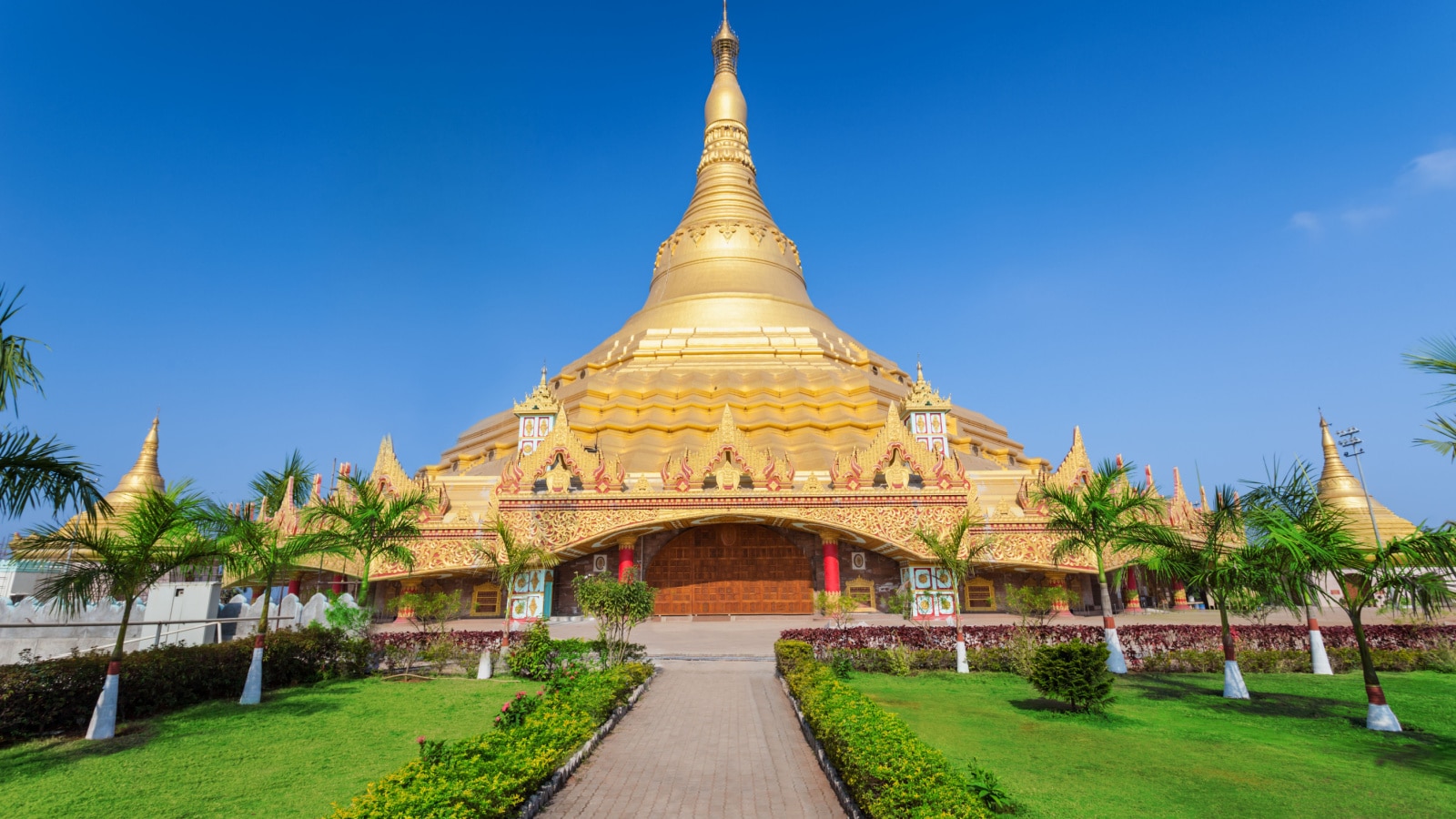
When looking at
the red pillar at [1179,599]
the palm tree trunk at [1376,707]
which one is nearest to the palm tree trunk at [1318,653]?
the palm tree trunk at [1376,707]

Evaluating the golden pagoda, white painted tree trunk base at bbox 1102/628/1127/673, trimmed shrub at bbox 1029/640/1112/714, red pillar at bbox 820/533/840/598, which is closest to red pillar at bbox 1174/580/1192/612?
the golden pagoda

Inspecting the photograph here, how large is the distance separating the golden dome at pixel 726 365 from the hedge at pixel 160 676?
13.6 m

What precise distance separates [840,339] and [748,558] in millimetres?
16160

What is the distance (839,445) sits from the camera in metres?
27.6

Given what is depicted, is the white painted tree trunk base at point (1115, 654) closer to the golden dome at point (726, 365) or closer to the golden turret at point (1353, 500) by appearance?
the golden dome at point (726, 365)

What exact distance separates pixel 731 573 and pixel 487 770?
18.3m

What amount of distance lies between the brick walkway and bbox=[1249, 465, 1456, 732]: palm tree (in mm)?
7106

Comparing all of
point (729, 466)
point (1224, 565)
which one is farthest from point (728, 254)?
point (1224, 565)

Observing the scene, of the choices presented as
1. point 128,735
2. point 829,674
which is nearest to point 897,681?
point 829,674

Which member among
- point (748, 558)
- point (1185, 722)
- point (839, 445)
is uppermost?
point (839, 445)

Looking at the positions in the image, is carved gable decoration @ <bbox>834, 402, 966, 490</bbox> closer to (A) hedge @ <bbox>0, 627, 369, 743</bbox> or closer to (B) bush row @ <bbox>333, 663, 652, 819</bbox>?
(A) hedge @ <bbox>0, 627, 369, 743</bbox>

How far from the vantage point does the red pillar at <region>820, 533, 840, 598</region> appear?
898 inches

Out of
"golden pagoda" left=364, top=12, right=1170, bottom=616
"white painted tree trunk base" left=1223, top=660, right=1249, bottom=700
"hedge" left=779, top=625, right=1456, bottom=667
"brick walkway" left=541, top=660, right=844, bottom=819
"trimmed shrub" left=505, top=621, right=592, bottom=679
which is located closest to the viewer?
"brick walkway" left=541, top=660, right=844, bottom=819

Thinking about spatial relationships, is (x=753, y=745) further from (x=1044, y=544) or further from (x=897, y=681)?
(x=1044, y=544)
